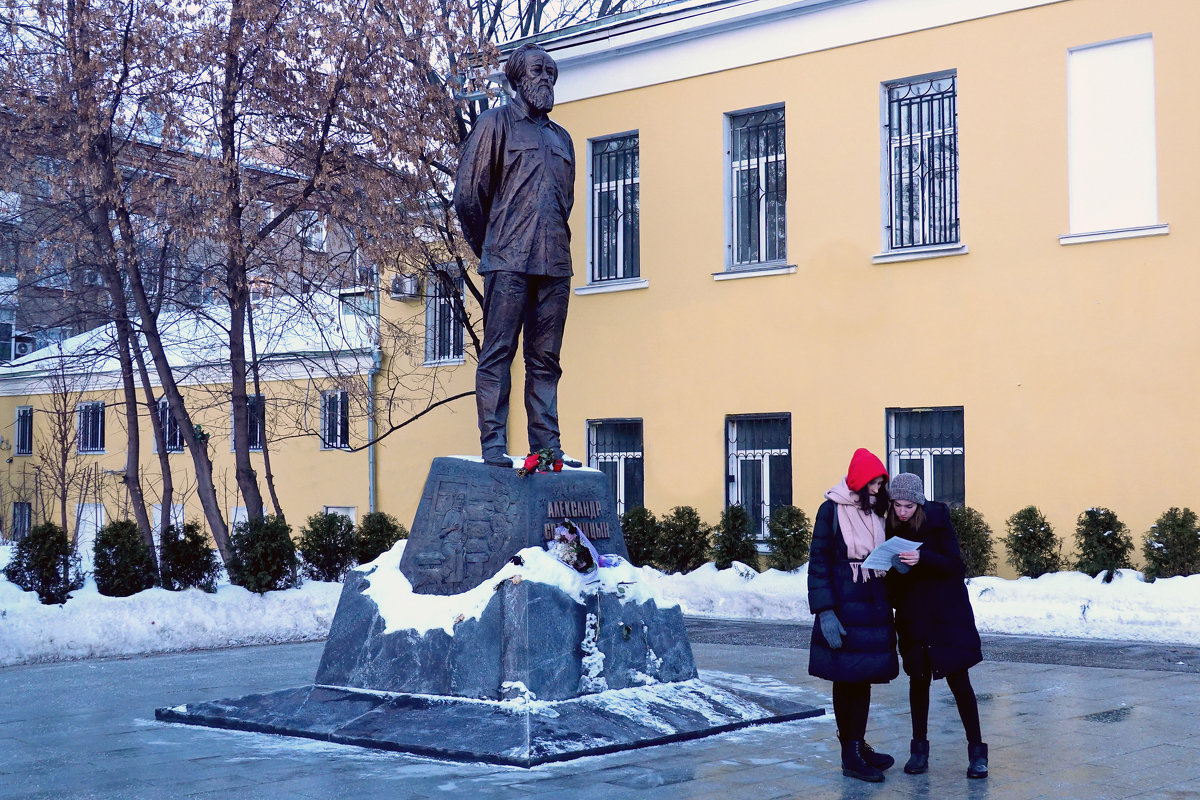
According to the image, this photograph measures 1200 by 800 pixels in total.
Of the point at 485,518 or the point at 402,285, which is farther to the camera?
the point at 402,285

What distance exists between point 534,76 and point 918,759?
14.7 feet

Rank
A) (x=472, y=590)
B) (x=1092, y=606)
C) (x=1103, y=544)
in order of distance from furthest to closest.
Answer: (x=1103, y=544)
(x=1092, y=606)
(x=472, y=590)

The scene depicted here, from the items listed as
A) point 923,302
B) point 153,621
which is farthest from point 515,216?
point 923,302

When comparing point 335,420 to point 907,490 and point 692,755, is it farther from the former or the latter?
point 907,490

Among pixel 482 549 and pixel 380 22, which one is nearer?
pixel 482 549

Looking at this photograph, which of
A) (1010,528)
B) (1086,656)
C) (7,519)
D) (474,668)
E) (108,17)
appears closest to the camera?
(474,668)

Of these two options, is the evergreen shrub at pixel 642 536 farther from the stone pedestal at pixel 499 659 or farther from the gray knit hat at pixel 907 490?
the gray knit hat at pixel 907 490

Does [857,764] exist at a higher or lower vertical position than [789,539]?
lower

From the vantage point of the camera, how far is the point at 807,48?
16.6m

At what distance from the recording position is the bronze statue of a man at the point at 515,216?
833 centimetres

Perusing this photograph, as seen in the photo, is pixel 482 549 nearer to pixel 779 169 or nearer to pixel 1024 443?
pixel 1024 443

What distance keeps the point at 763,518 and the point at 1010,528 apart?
11.2 feet

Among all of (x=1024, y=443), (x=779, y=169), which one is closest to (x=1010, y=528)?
(x=1024, y=443)

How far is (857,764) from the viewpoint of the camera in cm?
630
